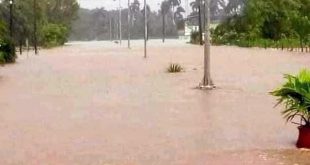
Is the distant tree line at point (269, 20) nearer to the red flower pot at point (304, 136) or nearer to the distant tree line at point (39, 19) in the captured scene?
the distant tree line at point (39, 19)

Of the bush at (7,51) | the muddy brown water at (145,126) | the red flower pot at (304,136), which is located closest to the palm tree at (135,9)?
the bush at (7,51)

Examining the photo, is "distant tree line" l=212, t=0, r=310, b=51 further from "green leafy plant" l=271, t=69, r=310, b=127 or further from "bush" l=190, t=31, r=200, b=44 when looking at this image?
"green leafy plant" l=271, t=69, r=310, b=127

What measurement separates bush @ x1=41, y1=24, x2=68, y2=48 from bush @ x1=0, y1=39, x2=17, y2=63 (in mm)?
47396

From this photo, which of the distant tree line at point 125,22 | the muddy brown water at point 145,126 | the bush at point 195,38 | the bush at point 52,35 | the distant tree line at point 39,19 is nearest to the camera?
the muddy brown water at point 145,126

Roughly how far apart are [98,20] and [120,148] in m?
159

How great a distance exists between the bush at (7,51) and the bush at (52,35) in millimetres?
47396

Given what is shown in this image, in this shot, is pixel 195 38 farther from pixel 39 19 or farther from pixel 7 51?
pixel 7 51

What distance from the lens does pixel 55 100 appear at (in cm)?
1638

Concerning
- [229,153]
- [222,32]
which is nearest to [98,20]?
[222,32]

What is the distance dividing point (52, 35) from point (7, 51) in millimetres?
56312

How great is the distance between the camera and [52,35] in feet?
309

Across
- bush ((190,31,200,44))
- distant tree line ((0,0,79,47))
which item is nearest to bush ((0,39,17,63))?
distant tree line ((0,0,79,47))

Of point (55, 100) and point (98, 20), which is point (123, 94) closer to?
point (55, 100)

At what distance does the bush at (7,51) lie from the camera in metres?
35.6
